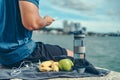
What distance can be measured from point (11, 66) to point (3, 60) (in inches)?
5.9

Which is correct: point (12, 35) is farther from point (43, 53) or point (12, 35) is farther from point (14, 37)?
point (43, 53)

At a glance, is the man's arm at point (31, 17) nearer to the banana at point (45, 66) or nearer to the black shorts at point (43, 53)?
the banana at point (45, 66)

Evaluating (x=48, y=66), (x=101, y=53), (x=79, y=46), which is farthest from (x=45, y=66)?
(x=101, y=53)

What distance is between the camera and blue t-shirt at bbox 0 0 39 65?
6289mm

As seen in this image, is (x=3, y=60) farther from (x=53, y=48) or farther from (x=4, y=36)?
(x=53, y=48)

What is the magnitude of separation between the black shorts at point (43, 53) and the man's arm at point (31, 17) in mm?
697

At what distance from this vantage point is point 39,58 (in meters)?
6.56

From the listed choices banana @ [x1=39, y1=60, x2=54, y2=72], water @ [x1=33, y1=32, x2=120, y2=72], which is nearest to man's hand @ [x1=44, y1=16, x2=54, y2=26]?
banana @ [x1=39, y1=60, x2=54, y2=72]

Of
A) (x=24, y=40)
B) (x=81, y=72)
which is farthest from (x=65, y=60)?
(x=24, y=40)

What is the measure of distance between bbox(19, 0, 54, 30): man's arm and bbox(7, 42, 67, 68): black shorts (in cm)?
70

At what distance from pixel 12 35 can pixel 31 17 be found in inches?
24.8

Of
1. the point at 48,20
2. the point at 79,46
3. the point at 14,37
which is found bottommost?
the point at 79,46

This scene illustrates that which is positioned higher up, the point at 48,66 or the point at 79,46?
the point at 79,46

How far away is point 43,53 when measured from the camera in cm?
668
